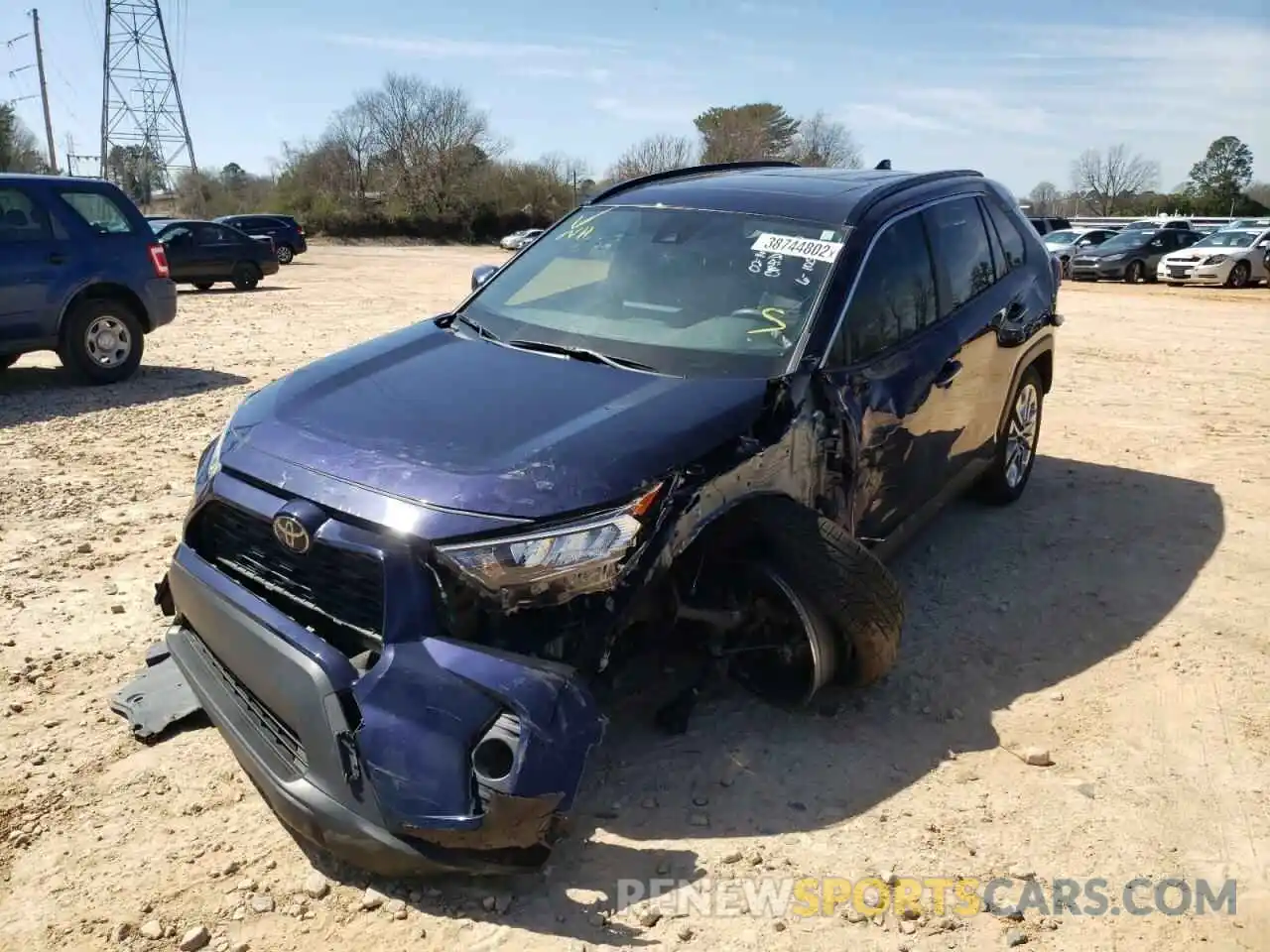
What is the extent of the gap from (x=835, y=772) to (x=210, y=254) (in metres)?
19.8

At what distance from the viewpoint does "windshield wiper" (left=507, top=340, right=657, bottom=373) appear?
343cm

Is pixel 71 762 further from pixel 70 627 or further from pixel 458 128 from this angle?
pixel 458 128

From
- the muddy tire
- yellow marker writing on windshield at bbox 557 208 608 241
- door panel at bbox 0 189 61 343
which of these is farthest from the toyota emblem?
door panel at bbox 0 189 61 343

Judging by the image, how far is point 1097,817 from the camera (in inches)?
117

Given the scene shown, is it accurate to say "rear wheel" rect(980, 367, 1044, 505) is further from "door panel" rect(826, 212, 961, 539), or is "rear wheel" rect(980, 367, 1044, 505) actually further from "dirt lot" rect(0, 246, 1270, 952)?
"door panel" rect(826, 212, 961, 539)

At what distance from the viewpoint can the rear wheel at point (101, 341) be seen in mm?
8781

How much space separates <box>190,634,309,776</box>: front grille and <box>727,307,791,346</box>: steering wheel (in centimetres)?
197

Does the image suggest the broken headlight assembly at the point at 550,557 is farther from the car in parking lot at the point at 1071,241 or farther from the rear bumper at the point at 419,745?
the car in parking lot at the point at 1071,241

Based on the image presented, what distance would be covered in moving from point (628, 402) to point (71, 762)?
82.3 inches

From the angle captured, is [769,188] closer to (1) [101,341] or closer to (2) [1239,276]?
(1) [101,341]

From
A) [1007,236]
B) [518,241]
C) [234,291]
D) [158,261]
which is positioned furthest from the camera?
[518,241]

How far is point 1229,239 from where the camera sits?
24328 mm

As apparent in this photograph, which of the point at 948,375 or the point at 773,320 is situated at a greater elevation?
the point at 773,320

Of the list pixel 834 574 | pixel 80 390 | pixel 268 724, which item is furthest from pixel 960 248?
pixel 80 390
